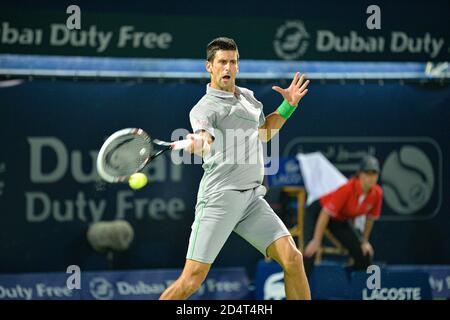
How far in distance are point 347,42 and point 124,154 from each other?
3369mm

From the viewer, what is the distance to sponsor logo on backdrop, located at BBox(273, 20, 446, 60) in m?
8.61

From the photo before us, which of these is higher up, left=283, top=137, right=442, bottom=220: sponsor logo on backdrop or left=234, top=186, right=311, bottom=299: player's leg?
left=283, top=137, right=442, bottom=220: sponsor logo on backdrop

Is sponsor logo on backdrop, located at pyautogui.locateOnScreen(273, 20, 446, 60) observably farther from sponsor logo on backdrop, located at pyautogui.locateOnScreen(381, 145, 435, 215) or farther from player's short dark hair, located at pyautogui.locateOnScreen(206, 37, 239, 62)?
player's short dark hair, located at pyautogui.locateOnScreen(206, 37, 239, 62)

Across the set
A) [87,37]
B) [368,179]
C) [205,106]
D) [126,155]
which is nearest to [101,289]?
[87,37]

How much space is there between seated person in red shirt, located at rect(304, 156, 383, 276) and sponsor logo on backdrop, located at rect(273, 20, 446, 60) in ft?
3.29

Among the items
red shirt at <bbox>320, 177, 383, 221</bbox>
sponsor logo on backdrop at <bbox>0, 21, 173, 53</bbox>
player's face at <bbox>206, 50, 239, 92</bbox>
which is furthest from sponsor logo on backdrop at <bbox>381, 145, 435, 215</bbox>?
player's face at <bbox>206, 50, 239, 92</bbox>

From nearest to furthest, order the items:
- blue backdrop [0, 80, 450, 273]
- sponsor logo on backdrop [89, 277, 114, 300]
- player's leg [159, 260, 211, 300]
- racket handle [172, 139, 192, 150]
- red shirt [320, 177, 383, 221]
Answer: racket handle [172, 139, 192, 150], player's leg [159, 260, 211, 300], sponsor logo on backdrop [89, 277, 114, 300], blue backdrop [0, 80, 450, 273], red shirt [320, 177, 383, 221]

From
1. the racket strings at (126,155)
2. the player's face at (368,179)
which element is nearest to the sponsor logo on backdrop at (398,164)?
the player's face at (368,179)

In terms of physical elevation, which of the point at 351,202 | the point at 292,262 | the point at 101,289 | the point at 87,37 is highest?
the point at 87,37

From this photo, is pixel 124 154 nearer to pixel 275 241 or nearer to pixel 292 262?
pixel 275 241

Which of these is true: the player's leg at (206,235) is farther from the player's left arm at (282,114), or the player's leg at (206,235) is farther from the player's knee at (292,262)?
the player's left arm at (282,114)

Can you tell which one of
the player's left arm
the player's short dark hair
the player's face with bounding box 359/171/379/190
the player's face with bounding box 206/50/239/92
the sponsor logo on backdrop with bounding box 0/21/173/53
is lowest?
the player's face with bounding box 359/171/379/190

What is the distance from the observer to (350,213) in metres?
8.84

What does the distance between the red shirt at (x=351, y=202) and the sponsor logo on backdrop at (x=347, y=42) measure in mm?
1181
